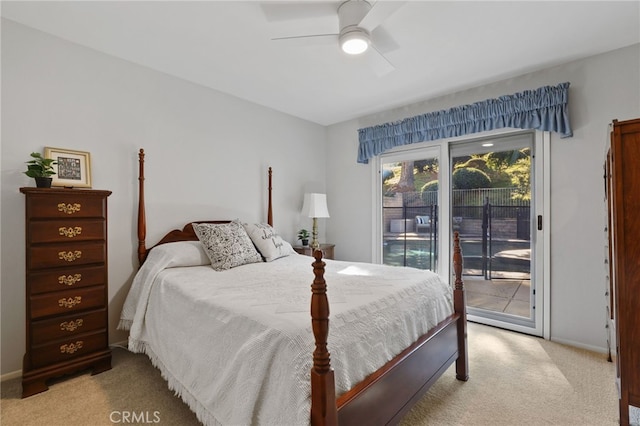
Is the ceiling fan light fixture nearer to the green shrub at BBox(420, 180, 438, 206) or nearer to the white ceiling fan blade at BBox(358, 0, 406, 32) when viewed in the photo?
the white ceiling fan blade at BBox(358, 0, 406, 32)

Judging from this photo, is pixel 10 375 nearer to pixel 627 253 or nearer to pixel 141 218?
pixel 141 218

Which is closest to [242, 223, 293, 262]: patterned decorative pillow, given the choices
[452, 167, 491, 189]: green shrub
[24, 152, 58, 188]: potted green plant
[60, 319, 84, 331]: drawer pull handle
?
[60, 319, 84, 331]: drawer pull handle

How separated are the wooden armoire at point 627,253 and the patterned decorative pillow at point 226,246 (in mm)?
2506

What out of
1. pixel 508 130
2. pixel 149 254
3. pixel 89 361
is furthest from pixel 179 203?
pixel 508 130

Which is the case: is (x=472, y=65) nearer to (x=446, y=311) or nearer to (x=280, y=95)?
(x=280, y=95)

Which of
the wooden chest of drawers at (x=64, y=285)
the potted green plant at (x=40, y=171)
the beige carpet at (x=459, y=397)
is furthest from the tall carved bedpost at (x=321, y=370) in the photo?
the potted green plant at (x=40, y=171)

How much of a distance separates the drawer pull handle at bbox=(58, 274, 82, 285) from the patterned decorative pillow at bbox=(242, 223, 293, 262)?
1379 millimetres

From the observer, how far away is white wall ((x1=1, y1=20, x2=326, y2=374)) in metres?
2.14

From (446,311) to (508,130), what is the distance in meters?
2.08

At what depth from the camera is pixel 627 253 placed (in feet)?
4.90

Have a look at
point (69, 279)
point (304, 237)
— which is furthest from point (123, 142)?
point (304, 237)

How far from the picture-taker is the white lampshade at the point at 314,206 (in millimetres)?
3842

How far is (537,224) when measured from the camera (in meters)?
2.88

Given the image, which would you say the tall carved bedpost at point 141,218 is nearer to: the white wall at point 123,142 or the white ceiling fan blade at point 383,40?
the white wall at point 123,142
